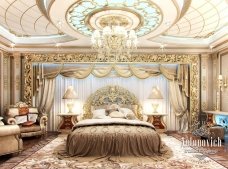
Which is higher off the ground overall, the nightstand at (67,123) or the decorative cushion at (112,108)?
the decorative cushion at (112,108)

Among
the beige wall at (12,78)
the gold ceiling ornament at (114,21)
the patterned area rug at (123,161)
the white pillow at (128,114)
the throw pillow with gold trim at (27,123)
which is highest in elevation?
the gold ceiling ornament at (114,21)

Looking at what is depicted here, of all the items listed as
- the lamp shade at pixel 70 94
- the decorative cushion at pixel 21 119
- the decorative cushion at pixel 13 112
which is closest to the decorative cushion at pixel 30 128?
the decorative cushion at pixel 21 119

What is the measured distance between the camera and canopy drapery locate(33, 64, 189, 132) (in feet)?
27.4

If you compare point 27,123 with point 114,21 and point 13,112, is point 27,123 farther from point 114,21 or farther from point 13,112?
point 114,21

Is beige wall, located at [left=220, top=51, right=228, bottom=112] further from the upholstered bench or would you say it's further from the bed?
the bed

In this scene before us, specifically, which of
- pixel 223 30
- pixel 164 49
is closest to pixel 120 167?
pixel 223 30

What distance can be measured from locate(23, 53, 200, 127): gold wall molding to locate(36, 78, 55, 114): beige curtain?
32 centimetres

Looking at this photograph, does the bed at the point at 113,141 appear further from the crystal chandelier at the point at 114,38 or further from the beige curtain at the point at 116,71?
the beige curtain at the point at 116,71

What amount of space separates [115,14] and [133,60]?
11.5 feet

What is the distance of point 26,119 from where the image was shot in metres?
7.59

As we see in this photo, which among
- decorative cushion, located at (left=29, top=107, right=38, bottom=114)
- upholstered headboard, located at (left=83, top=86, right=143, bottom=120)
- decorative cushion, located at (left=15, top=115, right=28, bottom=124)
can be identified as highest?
upholstered headboard, located at (left=83, top=86, right=143, bottom=120)

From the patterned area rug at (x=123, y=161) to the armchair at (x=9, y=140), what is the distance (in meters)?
0.36

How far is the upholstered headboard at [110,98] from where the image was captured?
8425 millimetres

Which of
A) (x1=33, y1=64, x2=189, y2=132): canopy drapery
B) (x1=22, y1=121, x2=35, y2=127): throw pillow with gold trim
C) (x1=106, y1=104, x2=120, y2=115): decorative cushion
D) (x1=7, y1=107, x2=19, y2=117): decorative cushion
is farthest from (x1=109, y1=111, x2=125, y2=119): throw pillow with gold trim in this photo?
(x1=7, y1=107, x2=19, y2=117): decorative cushion
